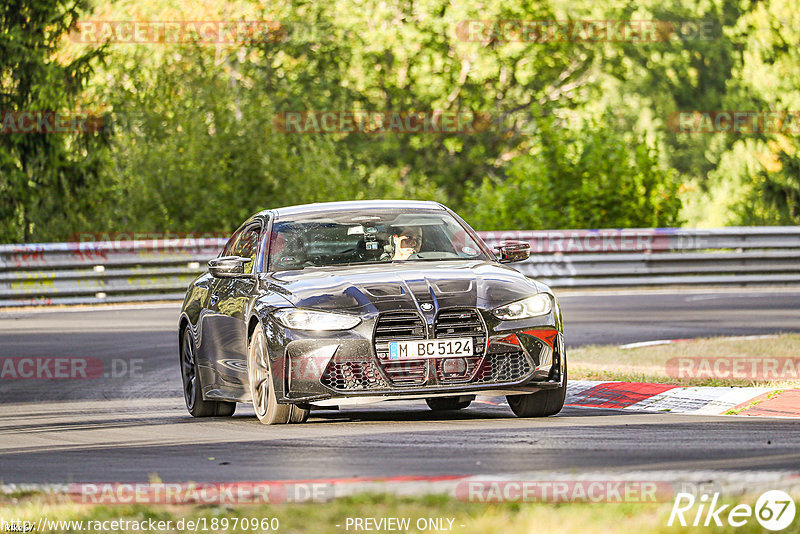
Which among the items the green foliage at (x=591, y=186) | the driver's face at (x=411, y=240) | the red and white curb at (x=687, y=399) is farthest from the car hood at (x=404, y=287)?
the green foliage at (x=591, y=186)

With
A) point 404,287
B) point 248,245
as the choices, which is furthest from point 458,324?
point 248,245

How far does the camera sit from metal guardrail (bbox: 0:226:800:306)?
85.8 ft

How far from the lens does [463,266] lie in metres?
10.7

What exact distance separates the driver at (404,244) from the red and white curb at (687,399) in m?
1.82

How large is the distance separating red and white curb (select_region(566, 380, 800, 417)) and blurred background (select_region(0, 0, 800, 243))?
20.2 metres

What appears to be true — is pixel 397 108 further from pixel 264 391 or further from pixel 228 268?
pixel 264 391

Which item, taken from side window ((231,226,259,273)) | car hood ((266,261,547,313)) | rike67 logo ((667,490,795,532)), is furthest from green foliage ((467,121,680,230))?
rike67 logo ((667,490,795,532))

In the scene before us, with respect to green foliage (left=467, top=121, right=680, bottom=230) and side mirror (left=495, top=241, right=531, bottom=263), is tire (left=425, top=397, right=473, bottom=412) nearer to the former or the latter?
side mirror (left=495, top=241, right=531, bottom=263)

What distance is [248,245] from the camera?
1196 cm

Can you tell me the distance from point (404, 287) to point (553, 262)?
18.0 metres

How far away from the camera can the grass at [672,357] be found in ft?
41.1

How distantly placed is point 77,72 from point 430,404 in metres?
23.1

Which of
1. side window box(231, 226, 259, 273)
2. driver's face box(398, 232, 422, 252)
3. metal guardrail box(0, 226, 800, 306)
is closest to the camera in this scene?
driver's face box(398, 232, 422, 252)

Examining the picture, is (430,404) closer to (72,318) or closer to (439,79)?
(72,318)
